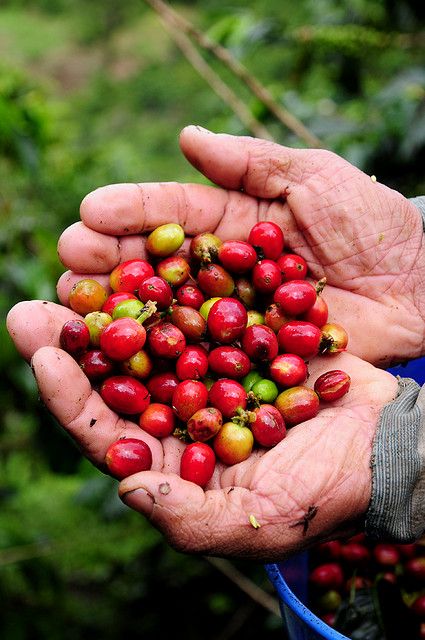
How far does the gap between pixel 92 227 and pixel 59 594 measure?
1.85m

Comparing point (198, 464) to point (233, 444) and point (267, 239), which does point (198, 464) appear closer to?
point (233, 444)

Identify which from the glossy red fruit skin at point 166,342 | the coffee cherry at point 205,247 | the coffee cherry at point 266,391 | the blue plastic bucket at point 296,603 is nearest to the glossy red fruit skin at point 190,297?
the coffee cherry at point 205,247

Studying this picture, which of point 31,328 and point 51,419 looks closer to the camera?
point 31,328

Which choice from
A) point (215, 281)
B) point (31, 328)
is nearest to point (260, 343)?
point (215, 281)

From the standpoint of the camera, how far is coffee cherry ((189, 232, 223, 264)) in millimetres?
2947

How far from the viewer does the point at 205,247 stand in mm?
2959

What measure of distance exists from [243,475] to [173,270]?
0.94 m

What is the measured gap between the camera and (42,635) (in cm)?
350

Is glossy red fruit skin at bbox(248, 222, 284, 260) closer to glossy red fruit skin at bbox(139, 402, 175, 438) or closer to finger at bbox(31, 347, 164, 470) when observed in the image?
glossy red fruit skin at bbox(139, 402, 175, 438)

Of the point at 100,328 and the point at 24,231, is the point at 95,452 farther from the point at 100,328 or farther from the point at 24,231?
the point at 24,231

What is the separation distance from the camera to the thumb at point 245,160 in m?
2.93

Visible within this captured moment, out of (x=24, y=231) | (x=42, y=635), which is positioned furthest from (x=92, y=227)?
(x=42, y=635)

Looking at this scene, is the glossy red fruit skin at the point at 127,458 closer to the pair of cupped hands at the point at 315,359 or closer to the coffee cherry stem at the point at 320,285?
the pair of cupped hands at the point at 315,359

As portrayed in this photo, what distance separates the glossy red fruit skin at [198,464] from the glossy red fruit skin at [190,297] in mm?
705
